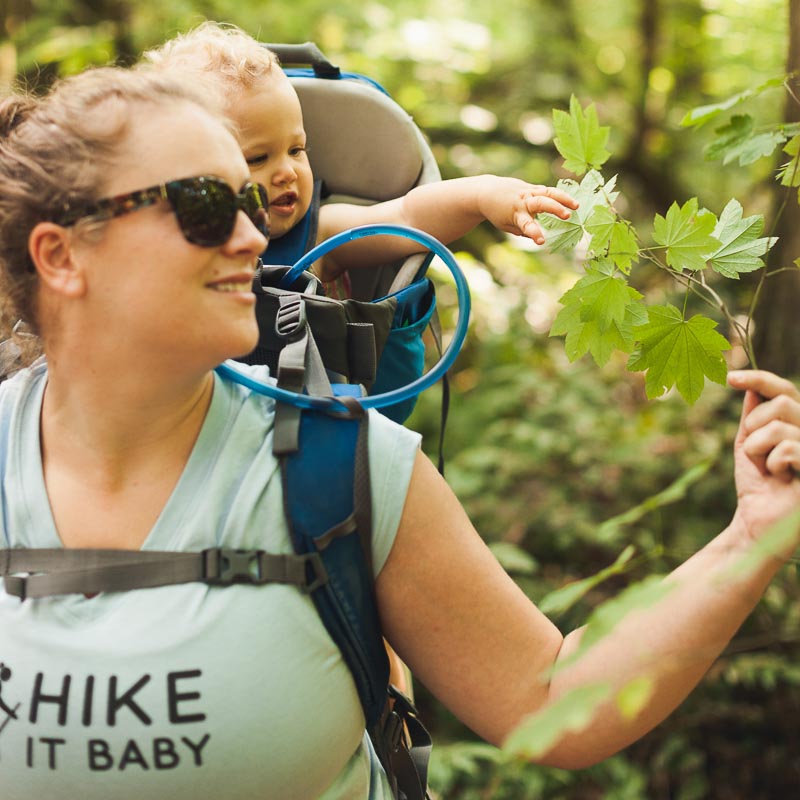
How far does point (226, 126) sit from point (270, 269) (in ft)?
0.85

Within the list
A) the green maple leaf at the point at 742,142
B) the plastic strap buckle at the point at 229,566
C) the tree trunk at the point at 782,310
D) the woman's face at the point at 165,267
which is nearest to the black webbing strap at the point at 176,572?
the plastic strap buckle at the point at 229,566

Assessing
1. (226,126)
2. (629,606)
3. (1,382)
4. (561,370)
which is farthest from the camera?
(561,370)

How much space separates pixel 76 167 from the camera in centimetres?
114

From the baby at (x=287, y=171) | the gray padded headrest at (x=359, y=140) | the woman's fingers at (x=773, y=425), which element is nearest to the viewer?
the woman's fingers at (x=773, y=425)

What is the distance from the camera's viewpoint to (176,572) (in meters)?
1.17

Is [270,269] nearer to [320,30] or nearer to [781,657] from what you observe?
[781,657]

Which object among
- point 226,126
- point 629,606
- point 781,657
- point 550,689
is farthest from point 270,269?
point 781,657

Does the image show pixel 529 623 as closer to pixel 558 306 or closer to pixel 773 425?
pixel 773 425

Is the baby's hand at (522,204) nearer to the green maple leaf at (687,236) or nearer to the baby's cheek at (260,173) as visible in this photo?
the green maple leaf at (687,236)

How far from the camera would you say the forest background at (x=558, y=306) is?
123 inches

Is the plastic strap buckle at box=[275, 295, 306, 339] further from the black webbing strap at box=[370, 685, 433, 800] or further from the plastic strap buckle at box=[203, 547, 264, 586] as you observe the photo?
the black webbing strap at box=[370, 685, 433, 800]

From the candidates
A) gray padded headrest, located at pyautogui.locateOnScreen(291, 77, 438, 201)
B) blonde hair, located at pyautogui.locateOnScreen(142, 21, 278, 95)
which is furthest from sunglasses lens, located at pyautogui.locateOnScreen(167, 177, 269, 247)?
gray padded headrest, located at pyautogui.locateOnScreen(291, 77, 438, 201)

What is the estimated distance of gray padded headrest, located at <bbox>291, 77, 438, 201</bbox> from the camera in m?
1.83

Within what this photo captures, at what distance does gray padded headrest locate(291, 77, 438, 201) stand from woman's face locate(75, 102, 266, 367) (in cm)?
73
